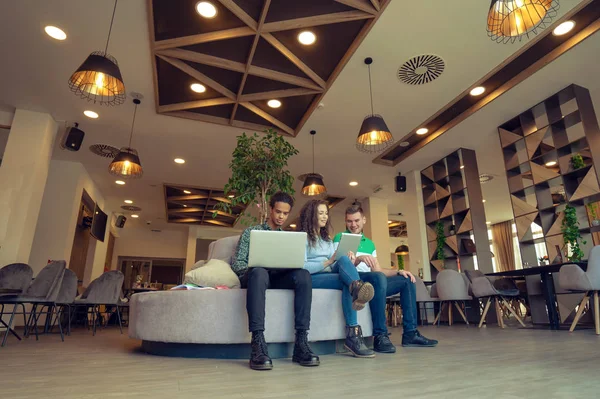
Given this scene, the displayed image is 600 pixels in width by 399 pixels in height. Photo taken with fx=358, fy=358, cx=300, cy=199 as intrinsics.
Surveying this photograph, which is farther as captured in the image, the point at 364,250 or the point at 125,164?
the point at 125,164

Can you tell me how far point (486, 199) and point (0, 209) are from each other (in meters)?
10.2

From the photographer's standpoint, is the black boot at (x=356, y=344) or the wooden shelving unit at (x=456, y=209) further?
the wooden shelving unit at (x=456, y=209)

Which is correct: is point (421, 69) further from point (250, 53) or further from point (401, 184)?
point (401, 184)

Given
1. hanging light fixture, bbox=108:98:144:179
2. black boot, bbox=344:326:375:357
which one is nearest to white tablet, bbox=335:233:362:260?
black boot, bbox=344:326:375:357

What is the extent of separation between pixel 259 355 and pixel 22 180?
16.6 feet

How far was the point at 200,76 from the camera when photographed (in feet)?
14.6

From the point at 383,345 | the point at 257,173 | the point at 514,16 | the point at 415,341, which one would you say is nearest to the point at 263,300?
the point at 383,345

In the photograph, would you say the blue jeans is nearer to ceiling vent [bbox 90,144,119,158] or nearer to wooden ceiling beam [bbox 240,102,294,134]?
wooden ceiling beam [bbox 240,102,294,134]

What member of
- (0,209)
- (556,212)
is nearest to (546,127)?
(556,212)

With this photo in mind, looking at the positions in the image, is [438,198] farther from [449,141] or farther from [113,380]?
[113,380]

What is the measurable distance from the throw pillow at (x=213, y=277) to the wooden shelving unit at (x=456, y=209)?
4.98m

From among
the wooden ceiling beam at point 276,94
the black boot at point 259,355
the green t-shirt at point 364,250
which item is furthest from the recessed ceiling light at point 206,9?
the black boot at point 259,355

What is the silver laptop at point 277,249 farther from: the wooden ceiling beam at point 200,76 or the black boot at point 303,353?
the wooden ceiling beam at point 200,76

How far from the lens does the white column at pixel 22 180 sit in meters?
4.89
